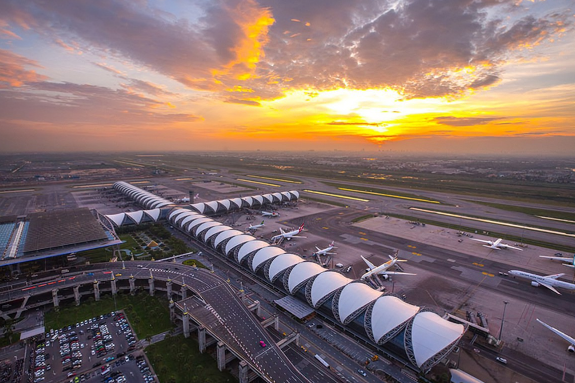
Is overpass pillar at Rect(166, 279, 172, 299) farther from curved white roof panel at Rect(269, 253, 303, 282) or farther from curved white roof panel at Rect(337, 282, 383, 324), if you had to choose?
curved white roof panel at Rect(337, 282, 383, 324)

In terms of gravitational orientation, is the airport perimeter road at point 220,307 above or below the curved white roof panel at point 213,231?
below

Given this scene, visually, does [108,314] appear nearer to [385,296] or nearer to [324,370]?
[324,370]

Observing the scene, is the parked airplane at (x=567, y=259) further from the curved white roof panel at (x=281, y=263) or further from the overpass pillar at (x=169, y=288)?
the overpass pillar at (x=169, y=288)

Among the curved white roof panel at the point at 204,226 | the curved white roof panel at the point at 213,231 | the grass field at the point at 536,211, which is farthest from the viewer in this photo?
the grass field at the point at 536,211

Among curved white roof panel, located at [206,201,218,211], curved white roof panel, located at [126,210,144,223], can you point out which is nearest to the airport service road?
curved white roof panel, located at [206,201,218,211]

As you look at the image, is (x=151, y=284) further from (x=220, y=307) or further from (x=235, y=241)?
(x=235, y=241)

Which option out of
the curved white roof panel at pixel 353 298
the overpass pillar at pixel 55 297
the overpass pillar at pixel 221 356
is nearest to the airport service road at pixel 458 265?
the curved white roof panel at pixel 353 298
